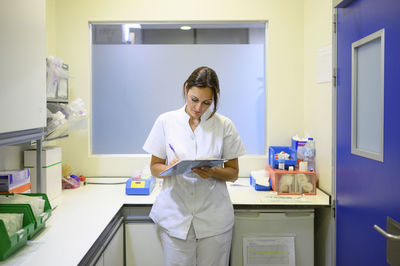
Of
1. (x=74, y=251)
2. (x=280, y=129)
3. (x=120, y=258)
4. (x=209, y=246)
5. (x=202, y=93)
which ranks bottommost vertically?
(x=120, y=258)

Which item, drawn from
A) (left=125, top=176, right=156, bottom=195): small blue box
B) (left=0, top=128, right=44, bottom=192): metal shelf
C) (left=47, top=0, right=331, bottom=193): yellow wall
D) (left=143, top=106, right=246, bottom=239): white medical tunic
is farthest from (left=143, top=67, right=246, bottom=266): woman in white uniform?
(left=47, top=0, right=331, bottom=193): yellow wall

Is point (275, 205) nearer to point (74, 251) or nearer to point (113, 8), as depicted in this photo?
point (74, 251)

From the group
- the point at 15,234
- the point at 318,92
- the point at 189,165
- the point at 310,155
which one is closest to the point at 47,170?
the point at 15,234

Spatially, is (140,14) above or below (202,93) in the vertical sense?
above

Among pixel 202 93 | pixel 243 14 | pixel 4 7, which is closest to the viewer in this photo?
pixel 4 7

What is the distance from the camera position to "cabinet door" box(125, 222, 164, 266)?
6.98 feet

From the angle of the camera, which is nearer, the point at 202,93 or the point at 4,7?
the point at 4,7

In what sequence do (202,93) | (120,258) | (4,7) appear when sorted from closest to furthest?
(4,7), (202,93), (120,258)

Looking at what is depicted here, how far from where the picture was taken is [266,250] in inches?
84.4

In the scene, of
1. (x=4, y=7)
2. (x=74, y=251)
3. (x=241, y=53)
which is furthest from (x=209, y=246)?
(x=241, y=53)

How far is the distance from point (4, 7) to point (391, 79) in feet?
5.08

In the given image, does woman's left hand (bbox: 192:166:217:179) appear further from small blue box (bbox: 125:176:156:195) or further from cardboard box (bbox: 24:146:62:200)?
cardboard box (bbox: 24:146:62:200)

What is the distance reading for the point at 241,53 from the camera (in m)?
2.86

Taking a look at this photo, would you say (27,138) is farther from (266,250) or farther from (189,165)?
(266,250)
